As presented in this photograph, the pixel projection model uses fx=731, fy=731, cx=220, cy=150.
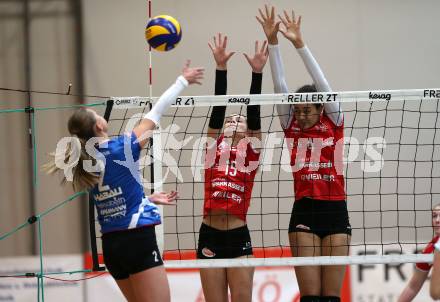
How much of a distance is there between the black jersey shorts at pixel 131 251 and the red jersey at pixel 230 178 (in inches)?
44.5

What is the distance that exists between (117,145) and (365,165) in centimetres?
399

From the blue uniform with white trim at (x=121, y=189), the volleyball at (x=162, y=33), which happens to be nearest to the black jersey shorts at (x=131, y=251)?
the blue uniform with white trim at (x=121, y=189)

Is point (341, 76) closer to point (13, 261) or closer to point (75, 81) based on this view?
point (75, 81)

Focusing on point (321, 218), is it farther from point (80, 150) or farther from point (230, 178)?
point (80, 150)

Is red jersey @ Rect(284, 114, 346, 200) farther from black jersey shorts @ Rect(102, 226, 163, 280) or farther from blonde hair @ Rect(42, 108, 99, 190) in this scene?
blonde hair @ Rect(42, 108, 99, 190)

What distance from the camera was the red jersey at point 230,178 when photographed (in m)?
5.16

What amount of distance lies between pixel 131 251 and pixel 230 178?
1.36m

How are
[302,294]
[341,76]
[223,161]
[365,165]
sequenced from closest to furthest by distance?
[302,294], [223,161], [365,165], [341,76]

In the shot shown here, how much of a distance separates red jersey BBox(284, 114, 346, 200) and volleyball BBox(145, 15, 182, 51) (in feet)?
3.51

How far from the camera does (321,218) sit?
4.88 meters

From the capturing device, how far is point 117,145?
403 cm

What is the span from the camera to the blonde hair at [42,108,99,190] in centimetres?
400

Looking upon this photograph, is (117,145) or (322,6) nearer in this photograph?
(117,145)

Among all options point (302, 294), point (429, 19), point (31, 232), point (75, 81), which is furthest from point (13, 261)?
point (429, 19)
